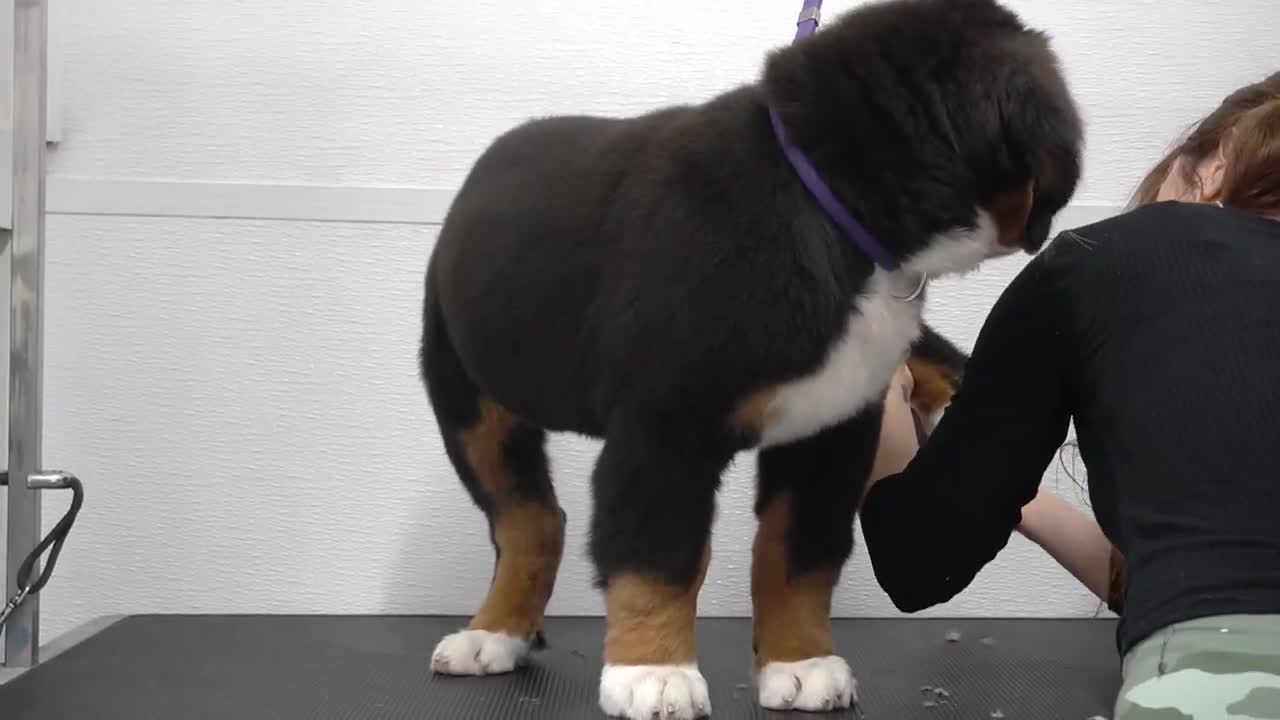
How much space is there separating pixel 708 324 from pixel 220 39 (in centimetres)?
114

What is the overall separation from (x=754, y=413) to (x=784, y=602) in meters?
0.20

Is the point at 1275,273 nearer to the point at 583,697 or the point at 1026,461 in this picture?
the point at 1026,461

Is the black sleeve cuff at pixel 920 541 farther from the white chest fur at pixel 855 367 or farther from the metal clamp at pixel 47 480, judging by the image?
the metal clamp at pixel 47 480

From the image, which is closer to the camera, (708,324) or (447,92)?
(708,324)

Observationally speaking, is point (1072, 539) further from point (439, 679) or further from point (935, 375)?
point (439, 679)

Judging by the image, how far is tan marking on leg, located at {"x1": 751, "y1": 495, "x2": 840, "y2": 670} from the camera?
865mm

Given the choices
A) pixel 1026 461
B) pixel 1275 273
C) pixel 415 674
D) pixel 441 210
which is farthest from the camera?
pixel 441 210

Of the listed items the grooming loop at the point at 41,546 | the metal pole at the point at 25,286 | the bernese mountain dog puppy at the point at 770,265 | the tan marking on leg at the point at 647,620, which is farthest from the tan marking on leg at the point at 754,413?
the metal pole at the point at 25,286

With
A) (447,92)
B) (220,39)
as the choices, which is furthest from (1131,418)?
(220,39)

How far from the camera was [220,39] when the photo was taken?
1546mm

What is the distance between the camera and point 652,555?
76 cm

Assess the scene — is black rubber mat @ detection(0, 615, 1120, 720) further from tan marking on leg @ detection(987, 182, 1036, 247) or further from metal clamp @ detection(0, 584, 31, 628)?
tan marking on leg @ detection(987, 182, 1036, 247)

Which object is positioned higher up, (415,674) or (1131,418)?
(1131,418)

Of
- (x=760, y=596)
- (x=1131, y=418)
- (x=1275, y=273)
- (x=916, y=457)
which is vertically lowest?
(x=760, y=596)
